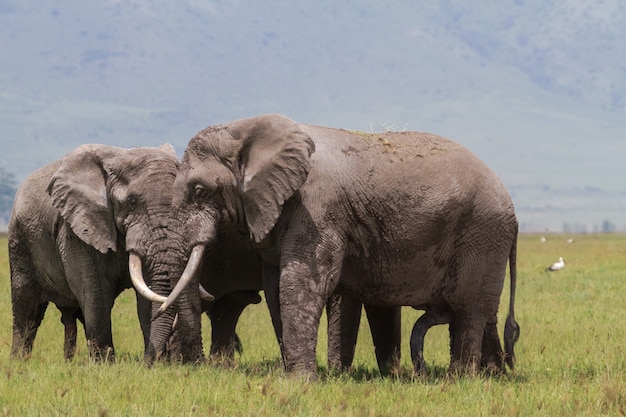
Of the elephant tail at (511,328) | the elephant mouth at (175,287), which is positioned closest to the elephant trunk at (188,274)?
the elephant mouth at (175,287)

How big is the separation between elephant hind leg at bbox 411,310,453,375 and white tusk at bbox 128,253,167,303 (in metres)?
2.55

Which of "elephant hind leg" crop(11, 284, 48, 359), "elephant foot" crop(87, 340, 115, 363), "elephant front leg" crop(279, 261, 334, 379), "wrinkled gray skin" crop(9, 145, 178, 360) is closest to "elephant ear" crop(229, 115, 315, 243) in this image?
"elephant front leg" crop(279, 261, 334, 379)

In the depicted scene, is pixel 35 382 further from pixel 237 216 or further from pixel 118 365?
pixel 237 216

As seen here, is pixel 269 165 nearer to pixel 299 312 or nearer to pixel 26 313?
pixel 299 312

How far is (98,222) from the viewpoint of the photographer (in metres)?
11.9

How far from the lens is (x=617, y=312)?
19609 millimetres

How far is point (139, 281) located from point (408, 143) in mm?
2984

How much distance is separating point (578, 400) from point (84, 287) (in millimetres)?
5449

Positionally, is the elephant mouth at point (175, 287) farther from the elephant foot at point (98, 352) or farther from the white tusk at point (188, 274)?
the elephant foot at point (98, 352)

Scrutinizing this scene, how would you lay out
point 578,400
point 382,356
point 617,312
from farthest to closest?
point 617,312 → point 382,356 → point 578,400

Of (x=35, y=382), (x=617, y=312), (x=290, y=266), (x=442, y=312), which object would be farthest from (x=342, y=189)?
(x=617, y=312)

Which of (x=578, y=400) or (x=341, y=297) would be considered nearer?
(x=578, y=400)

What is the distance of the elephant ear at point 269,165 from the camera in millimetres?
10445

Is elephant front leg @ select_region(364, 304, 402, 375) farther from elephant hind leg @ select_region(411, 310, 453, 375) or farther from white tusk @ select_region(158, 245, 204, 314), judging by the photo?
white tusk @ select_region(158, 245, 204, 314)
